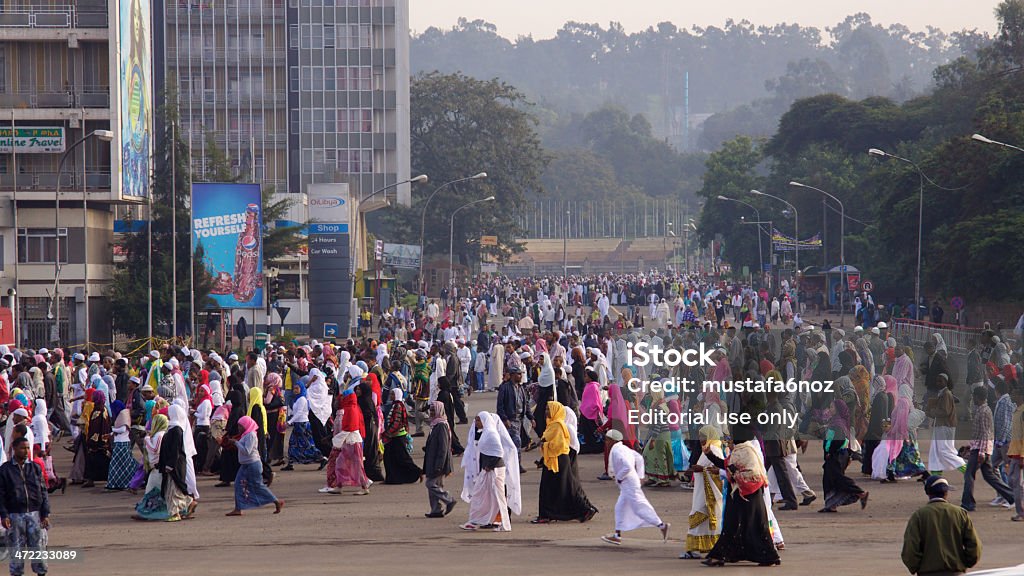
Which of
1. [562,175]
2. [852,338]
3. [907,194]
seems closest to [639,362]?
[852,338]

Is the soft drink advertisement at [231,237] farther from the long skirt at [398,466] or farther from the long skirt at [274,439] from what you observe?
the long skirt at [398,466]

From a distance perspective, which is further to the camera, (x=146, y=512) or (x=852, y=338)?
(x=852, y=338)

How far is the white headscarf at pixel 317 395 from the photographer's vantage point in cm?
2059

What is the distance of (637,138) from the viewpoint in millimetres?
195750

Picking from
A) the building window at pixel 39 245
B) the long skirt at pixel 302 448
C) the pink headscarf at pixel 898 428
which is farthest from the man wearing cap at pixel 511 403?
the building window at pixel 39 245

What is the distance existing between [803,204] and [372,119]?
24735mm

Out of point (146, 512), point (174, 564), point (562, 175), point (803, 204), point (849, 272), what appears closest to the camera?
point (174, 564)

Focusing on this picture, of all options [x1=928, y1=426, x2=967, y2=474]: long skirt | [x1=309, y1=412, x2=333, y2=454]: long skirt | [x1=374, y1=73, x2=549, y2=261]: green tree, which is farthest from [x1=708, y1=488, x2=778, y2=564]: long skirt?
[x1=374, y1=73, x2=549, y2=261]: green tree

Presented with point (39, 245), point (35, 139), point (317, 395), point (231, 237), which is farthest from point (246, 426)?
point (39, 245)

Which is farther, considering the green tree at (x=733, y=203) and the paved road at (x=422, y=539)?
the green tree at (x=733, y=203)

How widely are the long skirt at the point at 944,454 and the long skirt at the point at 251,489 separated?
779cm

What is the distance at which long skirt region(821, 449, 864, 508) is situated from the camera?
51.1ft

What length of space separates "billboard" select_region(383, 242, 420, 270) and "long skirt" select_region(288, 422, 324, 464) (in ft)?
141

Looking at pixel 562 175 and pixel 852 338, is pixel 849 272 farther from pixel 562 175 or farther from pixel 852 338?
pixel 562 175
